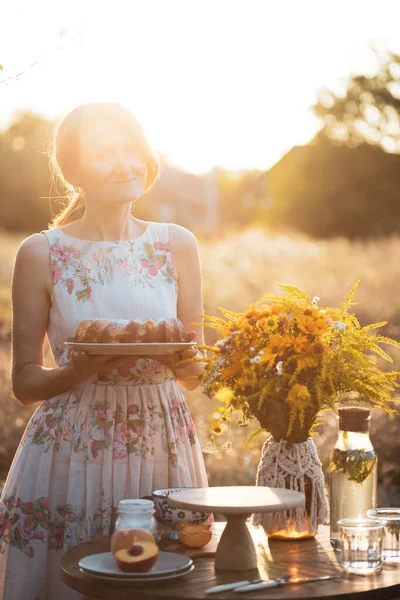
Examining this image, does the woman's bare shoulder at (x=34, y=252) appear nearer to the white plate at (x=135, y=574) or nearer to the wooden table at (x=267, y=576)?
the wooden table at (x=267, y=576)

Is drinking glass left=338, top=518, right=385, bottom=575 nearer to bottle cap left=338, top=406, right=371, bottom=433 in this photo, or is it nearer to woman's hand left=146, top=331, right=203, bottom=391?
bottle cap left=338, top=406, right=371, bottom=433

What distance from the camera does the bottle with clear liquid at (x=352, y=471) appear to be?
8.09 ft

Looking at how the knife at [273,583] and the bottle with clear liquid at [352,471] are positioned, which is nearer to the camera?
the knife at [273,583]

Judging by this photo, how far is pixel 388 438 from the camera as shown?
728cm

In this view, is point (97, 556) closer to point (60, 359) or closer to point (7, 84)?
point (60, 359)

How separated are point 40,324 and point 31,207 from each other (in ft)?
73.3

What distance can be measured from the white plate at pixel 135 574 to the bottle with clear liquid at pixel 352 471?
48cm

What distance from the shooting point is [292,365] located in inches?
96.9

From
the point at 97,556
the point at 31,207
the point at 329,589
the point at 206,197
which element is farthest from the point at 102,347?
the point at 206,197

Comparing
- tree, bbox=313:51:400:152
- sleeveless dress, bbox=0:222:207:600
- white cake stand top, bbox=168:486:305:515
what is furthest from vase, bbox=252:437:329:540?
tree, bbox=313:51:400:152

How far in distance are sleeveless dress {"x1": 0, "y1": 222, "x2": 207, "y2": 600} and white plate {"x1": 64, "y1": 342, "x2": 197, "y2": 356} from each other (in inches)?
10.7

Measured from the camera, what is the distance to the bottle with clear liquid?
8.09 ft

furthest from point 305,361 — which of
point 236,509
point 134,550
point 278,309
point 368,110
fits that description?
point 368,110

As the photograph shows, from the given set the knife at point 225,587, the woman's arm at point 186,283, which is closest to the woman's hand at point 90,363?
the woman's arm at point 186,283
